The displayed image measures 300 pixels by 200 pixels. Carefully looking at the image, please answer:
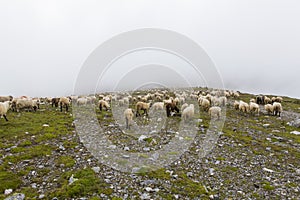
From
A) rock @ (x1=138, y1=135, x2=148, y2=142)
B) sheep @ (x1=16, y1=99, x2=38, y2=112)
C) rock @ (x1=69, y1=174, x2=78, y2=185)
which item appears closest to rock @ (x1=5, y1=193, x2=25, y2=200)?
rock @ (x1=69, y1=174, x2=78, y2=185)

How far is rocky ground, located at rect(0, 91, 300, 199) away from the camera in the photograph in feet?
30.8

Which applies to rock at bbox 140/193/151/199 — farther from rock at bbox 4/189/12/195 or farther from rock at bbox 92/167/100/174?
rock at bbox 4/189/12/195

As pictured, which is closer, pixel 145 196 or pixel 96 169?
pixel 145 196

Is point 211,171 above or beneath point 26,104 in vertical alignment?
beneath

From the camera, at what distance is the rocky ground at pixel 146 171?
9.38m

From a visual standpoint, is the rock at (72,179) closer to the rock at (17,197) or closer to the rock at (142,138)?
the rock at (17,197)

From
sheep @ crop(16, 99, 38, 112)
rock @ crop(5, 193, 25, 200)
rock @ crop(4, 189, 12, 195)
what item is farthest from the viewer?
sheep @ crop(16, 99, 38, 112)

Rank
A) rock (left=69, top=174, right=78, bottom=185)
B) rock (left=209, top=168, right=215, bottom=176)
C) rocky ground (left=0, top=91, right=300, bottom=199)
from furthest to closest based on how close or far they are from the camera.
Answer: rock (left=209, top=168, right=215, bottom=176) < rock (left=69, top=174, right=78, bottom=185) < rocky ground (left=0, top=91, right=300, bottom=199)

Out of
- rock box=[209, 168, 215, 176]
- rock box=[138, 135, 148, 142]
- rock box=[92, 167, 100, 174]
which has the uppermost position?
rock box=[138, 135, 148, 142]

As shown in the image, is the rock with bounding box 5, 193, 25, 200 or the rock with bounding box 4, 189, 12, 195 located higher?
the rock with bounding box 5, 193, 25, 200

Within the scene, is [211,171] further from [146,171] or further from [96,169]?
[96,169]

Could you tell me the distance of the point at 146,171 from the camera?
35.6 ft

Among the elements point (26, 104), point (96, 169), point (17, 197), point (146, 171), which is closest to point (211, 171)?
point (146, 171)

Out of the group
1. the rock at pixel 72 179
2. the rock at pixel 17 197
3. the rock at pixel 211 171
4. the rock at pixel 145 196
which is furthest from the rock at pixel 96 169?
the rock at pixel 211 171
